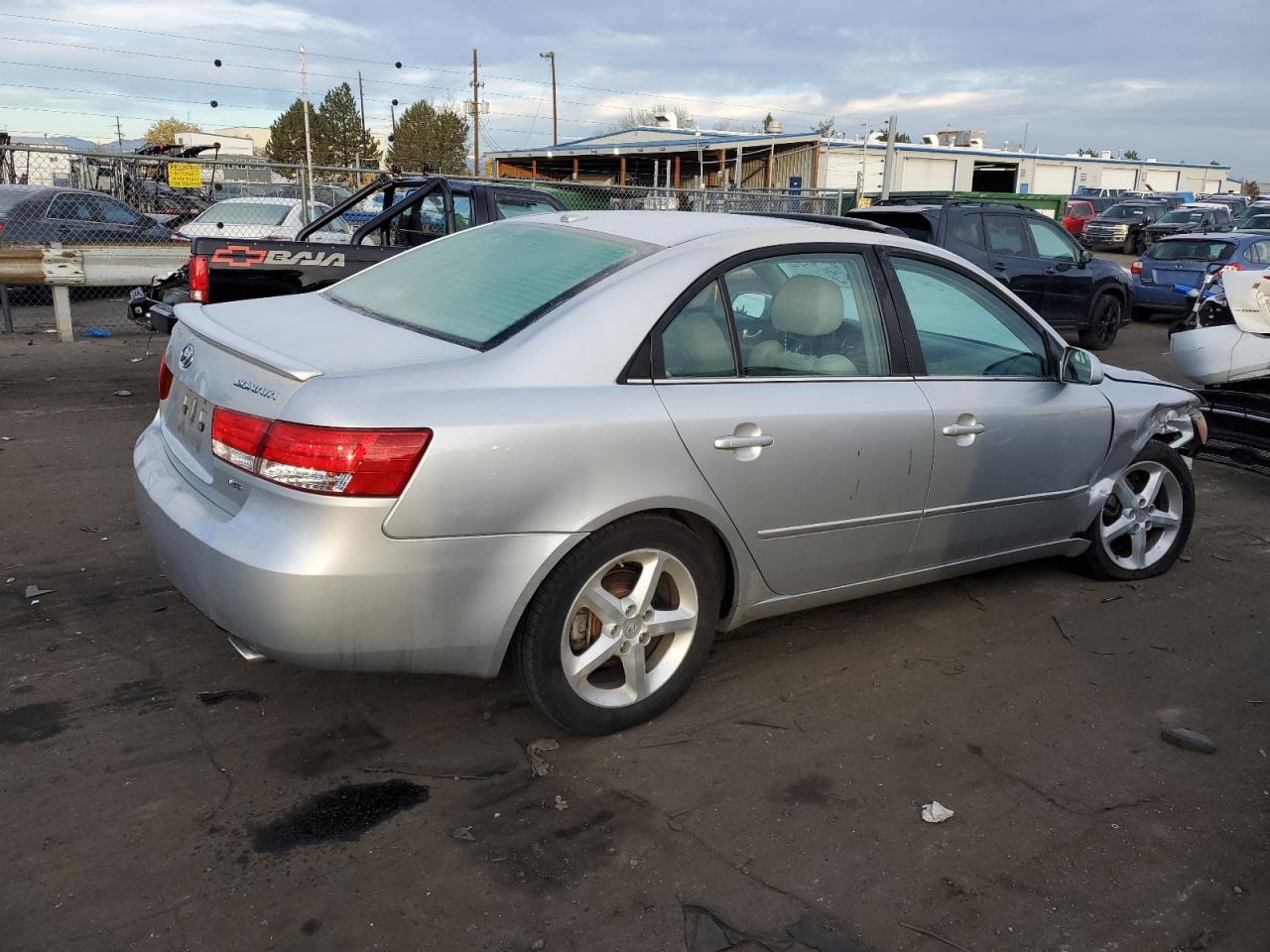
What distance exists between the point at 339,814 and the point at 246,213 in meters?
14.1

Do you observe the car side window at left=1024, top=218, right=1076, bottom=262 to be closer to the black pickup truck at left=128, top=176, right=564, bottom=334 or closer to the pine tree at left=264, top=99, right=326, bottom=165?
the black pickup truck at left=128, top=176, right=564, bottom=334

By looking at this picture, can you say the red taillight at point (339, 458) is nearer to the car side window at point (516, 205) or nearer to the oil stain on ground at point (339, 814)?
the oil stain on ground at point (339, 814)

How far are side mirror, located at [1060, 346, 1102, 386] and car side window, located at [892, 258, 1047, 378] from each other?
0.09 m

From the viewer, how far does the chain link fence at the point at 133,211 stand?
38.5 feet

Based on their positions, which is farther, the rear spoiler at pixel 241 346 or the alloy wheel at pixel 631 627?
the alloy wheel at pixel 631 627

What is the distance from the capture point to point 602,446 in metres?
3.04

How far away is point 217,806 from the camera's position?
295 centimetres

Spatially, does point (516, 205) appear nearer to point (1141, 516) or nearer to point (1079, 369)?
point (1079, 369)

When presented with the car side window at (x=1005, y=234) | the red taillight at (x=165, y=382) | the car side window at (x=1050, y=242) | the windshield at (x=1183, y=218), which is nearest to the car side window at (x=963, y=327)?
the red taillight at (x=165, y=382)

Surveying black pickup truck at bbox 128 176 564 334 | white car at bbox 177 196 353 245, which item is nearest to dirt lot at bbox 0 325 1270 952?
black pickup truck at bbox 128 176 564 334

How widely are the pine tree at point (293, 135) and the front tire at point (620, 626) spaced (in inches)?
2813

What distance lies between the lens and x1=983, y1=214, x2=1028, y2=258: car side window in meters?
12.6

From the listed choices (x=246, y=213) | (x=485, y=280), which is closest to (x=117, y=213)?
(x=246, y=213)

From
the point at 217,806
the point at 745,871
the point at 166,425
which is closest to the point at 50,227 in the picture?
the point at 166,425
